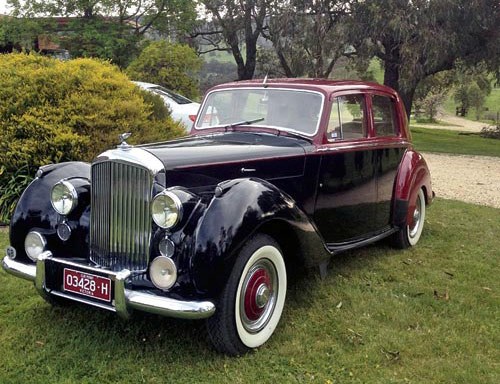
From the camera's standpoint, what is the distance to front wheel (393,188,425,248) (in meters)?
5.48

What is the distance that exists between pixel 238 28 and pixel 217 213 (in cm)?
2077

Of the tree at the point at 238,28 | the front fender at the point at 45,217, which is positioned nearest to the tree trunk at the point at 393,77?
the tree at the point at 238,28

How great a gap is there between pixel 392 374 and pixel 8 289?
9.74 feet

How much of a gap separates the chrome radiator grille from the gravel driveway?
22.7 feet

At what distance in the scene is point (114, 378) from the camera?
2986 millimetres

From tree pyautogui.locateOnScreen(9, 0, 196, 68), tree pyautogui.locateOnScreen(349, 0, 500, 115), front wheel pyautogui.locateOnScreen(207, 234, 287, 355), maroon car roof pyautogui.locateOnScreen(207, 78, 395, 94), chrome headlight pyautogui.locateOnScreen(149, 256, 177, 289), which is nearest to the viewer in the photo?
chrome headlight pyautogui.locateOnScreen(149, 256, 177, 289)

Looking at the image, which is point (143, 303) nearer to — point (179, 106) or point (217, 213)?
point (217, 213)

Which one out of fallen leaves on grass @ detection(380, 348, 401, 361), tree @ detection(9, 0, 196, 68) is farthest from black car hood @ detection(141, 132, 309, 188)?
tree @ detection(9, 0, 196, 68)

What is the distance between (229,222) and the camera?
10.1 ft

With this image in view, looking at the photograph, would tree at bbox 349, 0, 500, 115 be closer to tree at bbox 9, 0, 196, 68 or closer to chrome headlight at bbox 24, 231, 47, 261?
tree at bbox 9, 0, 196, 68

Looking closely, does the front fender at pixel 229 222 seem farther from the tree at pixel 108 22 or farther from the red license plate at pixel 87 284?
the tree at pixel 108 22

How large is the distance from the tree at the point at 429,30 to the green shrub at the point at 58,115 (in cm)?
1065

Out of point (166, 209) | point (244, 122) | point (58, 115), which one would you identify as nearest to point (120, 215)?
point (166, 209)

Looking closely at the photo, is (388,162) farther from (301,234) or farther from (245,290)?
(245,290)
